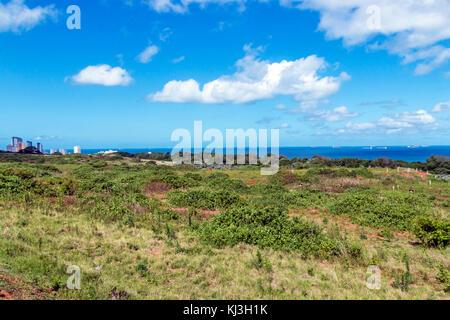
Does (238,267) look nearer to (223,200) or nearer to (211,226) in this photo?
(211,226)

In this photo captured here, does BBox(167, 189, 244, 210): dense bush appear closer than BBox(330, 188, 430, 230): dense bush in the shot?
No

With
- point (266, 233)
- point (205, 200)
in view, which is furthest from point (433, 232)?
point (205, 200)

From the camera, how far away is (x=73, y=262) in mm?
6535

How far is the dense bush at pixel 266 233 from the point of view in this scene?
850 centimetres

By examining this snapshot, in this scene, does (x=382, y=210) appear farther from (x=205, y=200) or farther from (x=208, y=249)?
(x=208, y=249)

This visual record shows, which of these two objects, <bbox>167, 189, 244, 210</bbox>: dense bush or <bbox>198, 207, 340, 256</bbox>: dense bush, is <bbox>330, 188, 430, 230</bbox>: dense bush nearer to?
<bbox>198, 207, 340, 256</bbox>: dense bush

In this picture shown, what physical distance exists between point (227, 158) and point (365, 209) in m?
43.2

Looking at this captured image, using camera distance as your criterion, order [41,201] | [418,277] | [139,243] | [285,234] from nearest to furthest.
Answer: [418,277]
[139,243]
[285,234]
[41,201]

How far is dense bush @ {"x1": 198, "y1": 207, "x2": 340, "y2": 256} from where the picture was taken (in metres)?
8.50

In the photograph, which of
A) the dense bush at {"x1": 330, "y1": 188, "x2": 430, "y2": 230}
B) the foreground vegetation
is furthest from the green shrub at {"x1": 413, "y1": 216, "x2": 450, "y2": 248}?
the dense bush at {"x1": 330, "y1": 188, "x2": 430, "y2": 230}

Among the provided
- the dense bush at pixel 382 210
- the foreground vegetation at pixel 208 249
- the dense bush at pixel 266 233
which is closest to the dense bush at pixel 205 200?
the foreground vegetation at pixel 208 249

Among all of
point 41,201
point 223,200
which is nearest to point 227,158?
point 223,200

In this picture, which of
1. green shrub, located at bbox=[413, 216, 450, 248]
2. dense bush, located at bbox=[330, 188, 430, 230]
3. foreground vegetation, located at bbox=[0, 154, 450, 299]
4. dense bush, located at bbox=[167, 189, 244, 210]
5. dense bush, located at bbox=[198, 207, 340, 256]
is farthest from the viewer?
dense bush, located at bbox=[167, 189, 244, 210]

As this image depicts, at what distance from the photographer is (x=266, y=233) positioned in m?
9.28
